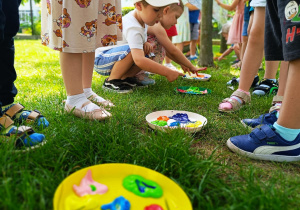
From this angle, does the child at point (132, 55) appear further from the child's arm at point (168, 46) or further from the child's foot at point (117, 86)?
the child's arm at point (168, 46)

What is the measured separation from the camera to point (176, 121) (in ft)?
5.01

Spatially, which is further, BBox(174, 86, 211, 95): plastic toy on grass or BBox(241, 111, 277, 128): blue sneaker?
BBox(174, 86, 211, 95): plastic toy on grass

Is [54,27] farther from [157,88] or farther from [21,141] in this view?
[157,88]

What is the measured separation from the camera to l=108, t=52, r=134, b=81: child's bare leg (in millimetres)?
2416

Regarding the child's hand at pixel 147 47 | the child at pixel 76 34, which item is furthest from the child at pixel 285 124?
the child's hand at pixel 147 47

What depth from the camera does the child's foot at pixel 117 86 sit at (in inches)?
90.4

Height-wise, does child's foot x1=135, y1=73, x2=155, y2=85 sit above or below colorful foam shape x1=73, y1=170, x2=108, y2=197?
above

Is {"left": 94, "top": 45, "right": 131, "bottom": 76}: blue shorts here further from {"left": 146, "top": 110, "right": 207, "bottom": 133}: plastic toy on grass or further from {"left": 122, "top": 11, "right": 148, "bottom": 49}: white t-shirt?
{"left": 146, "top": 110, "right": 207, "bottom": 133}: plastic toy on grass

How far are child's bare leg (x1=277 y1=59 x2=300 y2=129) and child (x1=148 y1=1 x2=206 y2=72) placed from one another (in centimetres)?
128

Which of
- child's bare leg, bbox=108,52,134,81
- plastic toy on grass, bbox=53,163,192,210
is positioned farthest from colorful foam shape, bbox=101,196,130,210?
child's bare leg, bbox=108,52,134,81

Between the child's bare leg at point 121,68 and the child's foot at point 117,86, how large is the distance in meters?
0.07

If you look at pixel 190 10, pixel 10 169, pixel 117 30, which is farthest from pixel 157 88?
pixel 190 10

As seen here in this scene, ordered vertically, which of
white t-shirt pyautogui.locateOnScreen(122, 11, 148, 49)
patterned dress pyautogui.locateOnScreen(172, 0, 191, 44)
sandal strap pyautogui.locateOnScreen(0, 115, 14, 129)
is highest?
patterned dress pyautogui.locateOnScreen(172, 0, 191, 44)

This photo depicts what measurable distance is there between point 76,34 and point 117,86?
918mm
